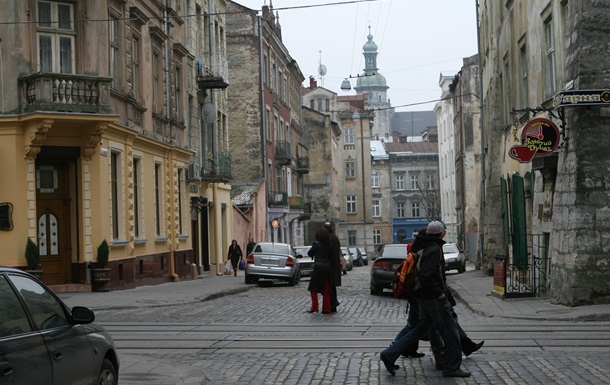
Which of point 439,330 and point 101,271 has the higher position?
point 101,271

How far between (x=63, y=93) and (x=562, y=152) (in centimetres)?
1136

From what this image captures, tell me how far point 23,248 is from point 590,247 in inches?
498

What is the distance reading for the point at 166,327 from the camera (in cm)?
1670

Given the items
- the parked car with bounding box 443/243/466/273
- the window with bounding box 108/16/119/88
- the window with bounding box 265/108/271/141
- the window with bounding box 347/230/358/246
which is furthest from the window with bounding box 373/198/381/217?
the window with bounding box 108/16/119/88

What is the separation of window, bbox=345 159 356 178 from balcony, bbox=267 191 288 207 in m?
41.6

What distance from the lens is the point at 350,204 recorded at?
10112cm

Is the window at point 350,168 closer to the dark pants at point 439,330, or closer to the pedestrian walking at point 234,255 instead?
the pedestrian walking at point 234,255

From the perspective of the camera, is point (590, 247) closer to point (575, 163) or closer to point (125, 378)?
point (575, 163)

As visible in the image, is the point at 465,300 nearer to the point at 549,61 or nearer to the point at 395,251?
the point at 395,251

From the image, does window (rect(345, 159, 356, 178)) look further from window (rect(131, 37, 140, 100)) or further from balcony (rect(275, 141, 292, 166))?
window (rect(131, 37, 140, 100))

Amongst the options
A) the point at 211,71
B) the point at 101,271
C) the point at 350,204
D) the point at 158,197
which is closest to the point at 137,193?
the point at 158,197

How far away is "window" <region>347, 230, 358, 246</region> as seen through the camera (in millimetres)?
101875

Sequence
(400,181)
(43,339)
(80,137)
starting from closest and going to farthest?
(43,339) → (80,137) → (400,181)

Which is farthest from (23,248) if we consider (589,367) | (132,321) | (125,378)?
(589,367)
